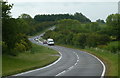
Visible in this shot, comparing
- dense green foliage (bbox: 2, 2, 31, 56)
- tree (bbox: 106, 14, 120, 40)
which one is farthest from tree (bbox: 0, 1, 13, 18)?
tree (bbox: 106, 14, 120, 40)

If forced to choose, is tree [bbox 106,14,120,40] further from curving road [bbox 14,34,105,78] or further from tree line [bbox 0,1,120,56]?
curving road [bbox 14,34,105,78]

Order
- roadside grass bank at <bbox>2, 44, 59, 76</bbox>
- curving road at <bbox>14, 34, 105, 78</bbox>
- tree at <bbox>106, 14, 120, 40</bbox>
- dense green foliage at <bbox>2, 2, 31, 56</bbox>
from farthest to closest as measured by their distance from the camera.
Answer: tree at <bbox>106, 14, 120, 40</bbox> < dense green foliage at <bbox>2, 2, 31, 56</bbox> < roadside grass bank at <bbox>2, 44, 59, 76</bbox> < curving road at <bbox>14, 34, 105, 78</bbox>

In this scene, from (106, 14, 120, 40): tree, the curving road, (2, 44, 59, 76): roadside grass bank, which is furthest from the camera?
(106, 14, 120, 40): tree

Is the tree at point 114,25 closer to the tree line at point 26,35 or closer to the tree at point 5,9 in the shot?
the tree line at point 26,35

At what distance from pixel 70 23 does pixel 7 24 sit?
333ft

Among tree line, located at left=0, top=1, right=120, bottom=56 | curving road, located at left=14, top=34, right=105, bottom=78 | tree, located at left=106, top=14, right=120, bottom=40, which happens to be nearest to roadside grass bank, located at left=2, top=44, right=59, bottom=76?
curving road, located at left=14, top=34, right=105, bottom=78

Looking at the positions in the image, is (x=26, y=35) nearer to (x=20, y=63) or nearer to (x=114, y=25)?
(x=20, y=63)

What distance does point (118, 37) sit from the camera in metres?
104

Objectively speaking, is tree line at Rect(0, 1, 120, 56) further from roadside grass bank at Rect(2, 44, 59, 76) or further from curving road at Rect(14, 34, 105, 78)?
curving road at Rect(14, 34, 105, 78)

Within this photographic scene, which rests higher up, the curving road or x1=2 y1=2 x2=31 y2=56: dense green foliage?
x1=2 y1=2 x2=31 y2=56: dense green foliage

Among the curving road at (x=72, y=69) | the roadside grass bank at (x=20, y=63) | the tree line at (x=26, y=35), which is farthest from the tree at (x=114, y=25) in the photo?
the curving road at (x=72, y=69)

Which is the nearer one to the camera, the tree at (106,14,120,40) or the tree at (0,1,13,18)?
the tree at (0,1,13,18)

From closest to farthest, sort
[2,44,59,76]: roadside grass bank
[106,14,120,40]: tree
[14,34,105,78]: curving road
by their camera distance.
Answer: [14,34,105,78]: curving road, [2,44,59,76]: roadside grass bank, [106,14,120,40]: tree

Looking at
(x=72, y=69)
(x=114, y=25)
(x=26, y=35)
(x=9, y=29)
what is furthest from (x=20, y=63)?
(x=114, y=25)
